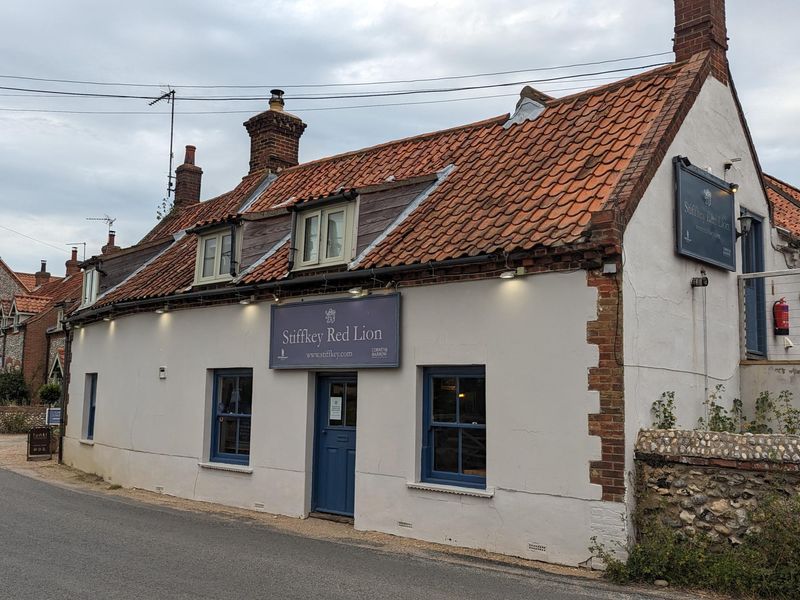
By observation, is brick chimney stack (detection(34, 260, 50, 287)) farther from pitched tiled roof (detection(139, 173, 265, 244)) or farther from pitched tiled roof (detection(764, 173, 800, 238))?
pitched tiled roof (detection(764, 173, 800, 238))

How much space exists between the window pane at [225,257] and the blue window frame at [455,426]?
16.5ft

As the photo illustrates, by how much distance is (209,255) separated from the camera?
13961 mm

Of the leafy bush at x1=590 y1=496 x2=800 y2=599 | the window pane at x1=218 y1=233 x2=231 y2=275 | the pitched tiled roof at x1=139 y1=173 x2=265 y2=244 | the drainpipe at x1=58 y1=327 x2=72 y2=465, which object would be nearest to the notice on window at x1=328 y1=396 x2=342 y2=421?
the window pane at x1=218 y1=233 x2=231 y2=275

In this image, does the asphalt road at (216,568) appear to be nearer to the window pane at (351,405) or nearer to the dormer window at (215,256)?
the window pane at (351,405)

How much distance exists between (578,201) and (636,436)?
294 cm

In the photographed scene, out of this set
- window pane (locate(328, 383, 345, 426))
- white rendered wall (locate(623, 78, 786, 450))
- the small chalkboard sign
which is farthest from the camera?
the small chalkboard sign

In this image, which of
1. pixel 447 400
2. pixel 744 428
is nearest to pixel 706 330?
pixel 744 428

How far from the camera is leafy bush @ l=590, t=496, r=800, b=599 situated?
711cm

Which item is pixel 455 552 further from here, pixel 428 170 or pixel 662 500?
pixel 428 170

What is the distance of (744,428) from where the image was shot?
34.1 feet

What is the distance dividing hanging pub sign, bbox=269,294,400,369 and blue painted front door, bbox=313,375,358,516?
1.63 feet

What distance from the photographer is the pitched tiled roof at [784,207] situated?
48.2 ft

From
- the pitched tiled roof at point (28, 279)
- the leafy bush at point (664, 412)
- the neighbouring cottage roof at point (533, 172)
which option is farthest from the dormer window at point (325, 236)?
the pitched tiled roof at point (28, 279)

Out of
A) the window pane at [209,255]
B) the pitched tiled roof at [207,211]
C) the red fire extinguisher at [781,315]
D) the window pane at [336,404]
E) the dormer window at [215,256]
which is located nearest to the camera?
the window pane at [336,404]
